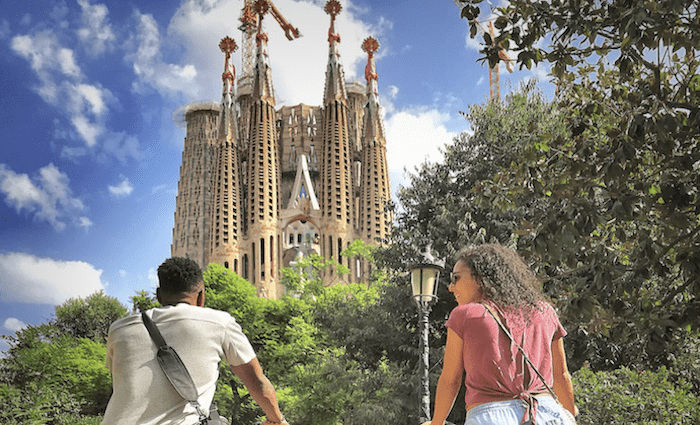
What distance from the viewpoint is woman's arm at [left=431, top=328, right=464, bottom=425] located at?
131 inches

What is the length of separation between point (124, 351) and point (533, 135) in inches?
213

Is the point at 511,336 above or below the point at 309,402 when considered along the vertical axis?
above

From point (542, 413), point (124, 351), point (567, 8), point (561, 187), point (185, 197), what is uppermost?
point (185, 197)

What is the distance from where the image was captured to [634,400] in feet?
35.8

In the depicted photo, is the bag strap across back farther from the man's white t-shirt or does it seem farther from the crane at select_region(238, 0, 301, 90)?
the crane at select_region(238, 0, 301, 90)

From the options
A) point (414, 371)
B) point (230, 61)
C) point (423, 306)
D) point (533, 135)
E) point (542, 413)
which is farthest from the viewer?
point (230, 61)

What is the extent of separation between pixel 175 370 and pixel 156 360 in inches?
3.8

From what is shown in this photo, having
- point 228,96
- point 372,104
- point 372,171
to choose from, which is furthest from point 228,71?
point 372,171

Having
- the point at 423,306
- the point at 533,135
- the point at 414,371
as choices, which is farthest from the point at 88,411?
the point at 533,135

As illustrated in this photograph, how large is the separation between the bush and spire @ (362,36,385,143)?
176 ft

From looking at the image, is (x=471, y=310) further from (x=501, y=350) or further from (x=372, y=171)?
(x=372, y=171)

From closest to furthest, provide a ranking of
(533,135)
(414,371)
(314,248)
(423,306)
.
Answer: (533,135), (423,306), (414,371), (314,248)

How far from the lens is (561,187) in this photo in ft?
22.7

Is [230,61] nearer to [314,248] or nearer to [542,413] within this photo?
[314,248]
